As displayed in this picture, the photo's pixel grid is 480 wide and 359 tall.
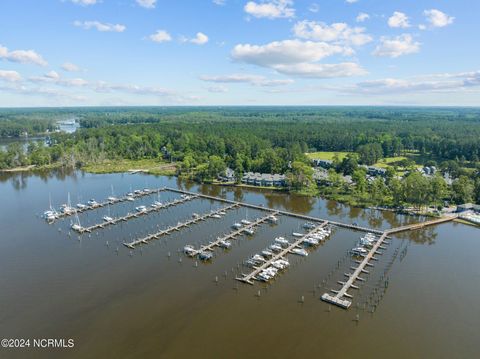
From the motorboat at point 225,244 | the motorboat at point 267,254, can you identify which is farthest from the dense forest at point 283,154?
the motorboat at point 225,244

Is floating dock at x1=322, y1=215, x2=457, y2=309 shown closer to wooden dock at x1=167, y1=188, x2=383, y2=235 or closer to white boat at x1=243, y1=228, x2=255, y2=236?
wooden dock at x1=167, y1=188, x2=383, y2=235

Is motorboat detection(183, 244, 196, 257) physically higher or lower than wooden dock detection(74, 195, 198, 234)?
lower

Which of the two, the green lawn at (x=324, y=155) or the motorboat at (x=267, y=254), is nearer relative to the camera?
the motorboat at (x=267, y=254)

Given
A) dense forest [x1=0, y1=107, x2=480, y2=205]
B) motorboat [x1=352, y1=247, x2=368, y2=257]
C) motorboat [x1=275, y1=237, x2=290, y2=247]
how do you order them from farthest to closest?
1. dense forest [x1=0, y1=107, x2=480, y2=205]
2. motorboat [x1=275, y1=237, x2=290, y2=247]
3. motorboat [x1=352, y1=247, x2=368, y2=257]

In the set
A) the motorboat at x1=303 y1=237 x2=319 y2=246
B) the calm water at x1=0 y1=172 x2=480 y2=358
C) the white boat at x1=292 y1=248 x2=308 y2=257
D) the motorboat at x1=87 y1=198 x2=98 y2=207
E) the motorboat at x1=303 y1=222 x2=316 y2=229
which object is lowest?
the calm water at x1=0 y1=172 x2=480 y2=358

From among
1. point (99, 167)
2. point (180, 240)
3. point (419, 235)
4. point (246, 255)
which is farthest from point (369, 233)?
point (99, 167)

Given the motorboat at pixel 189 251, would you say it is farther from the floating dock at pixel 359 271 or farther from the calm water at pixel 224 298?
the floating dock at pixel 359 271

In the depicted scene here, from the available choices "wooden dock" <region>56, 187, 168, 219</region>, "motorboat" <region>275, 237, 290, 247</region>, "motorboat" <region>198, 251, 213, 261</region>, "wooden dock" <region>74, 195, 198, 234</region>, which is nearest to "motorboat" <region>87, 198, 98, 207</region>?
"wooden dock" <region>56, 187, 168, 219</region>

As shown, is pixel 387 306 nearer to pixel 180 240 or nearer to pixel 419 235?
pixel 419 235

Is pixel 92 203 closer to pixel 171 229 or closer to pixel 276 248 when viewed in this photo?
pixel 171 229

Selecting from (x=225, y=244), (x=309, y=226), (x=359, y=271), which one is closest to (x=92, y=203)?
(x=225, y=244)
